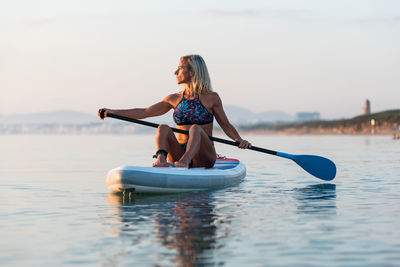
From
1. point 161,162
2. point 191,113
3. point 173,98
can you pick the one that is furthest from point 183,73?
point 161,162

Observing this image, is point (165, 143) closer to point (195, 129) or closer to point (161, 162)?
point (161, 162)

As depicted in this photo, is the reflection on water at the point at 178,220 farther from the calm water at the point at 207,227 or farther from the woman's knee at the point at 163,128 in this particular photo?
the woman's knee at the point at 163,128

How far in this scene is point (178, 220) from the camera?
954 cm

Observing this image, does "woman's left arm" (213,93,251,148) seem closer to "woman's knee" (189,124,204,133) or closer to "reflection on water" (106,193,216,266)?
"woman's knee" (189,124,204,133)

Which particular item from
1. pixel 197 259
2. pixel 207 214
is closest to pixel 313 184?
pixel 207 214

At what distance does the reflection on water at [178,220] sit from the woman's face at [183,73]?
2.17m

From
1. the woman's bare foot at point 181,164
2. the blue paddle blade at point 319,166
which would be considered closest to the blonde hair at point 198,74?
the woman's bare foot at point 181,164

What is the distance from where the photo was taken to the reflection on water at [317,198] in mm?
10867

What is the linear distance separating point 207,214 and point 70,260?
364 centimetres

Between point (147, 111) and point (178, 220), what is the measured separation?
4330 millimetres

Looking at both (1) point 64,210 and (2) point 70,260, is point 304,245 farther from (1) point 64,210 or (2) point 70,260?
(1) point 64,210

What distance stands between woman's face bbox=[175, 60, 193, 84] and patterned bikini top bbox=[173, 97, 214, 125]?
36cm

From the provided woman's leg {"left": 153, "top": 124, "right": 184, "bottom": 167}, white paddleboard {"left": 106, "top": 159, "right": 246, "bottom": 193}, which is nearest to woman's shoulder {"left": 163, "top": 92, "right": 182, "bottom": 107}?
woman's leg {"left": 153, "top": 124, "right": 184, "bottom": 167}

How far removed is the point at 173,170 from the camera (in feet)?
40.5
